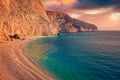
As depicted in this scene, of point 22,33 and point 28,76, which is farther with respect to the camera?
point 22,33

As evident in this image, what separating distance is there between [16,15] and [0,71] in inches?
3707

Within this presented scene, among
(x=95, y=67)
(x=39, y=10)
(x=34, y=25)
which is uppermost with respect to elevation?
(x=39, y=10)

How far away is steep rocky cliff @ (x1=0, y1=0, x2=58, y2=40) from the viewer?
107 meters

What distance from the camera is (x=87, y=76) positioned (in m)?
33.5

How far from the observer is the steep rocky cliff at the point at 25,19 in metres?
107

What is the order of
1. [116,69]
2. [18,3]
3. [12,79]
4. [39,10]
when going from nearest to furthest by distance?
[12,79]
[116,69]
[18,3]
[39,10]

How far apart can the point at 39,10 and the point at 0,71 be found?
13962 cm

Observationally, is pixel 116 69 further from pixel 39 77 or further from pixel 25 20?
pixel 25 20

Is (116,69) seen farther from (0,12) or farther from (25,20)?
(25,20)

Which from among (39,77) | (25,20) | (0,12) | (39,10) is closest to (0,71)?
(39,77)

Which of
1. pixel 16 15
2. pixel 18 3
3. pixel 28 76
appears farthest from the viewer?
pixel 18 3

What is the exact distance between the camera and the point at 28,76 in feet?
100

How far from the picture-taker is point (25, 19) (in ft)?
439

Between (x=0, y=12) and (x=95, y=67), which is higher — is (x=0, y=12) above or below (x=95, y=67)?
above
